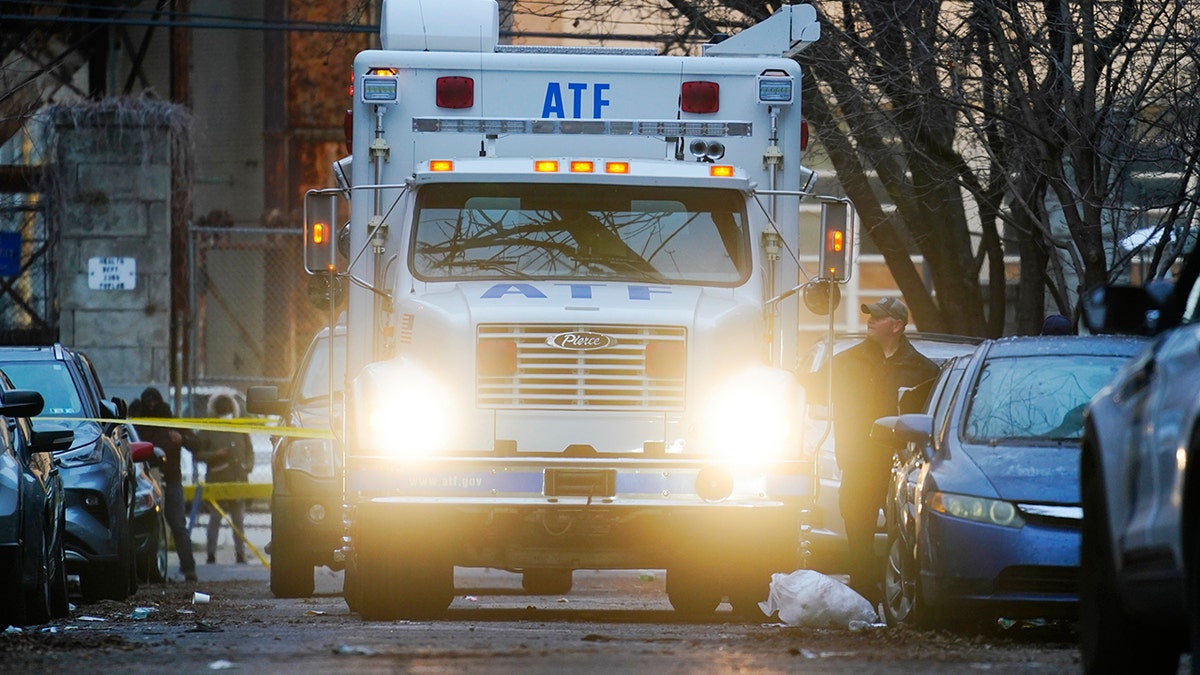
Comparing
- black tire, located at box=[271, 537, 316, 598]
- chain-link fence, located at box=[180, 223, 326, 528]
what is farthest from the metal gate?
black tire, located at box=[271, 537, 316, 598]

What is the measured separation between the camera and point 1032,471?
995 centimetres

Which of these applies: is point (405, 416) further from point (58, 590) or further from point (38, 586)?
point (58, 590)

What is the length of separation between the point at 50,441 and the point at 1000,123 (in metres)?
7.62

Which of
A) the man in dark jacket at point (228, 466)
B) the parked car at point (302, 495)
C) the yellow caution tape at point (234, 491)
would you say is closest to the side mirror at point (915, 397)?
the parked car at point (302, 495)

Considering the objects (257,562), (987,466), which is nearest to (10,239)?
(257,562)

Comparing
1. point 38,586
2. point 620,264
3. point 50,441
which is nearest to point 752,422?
point 620,264

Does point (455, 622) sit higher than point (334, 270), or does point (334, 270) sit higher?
point (334, 270)

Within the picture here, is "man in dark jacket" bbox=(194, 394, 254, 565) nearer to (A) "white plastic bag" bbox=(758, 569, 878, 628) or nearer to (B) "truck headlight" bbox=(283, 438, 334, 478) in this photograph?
(B) "truck headlight" bbox=(283, 438, 334, 478)

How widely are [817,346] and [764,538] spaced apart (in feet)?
13.7

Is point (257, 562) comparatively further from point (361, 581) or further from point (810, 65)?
point (361, 581)

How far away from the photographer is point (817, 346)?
14.8m

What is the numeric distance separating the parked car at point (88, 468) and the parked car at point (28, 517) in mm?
1465

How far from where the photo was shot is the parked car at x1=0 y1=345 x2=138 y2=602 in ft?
46.0

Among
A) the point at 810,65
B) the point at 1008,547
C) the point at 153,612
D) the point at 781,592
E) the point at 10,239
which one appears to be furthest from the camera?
the point at 10,239
